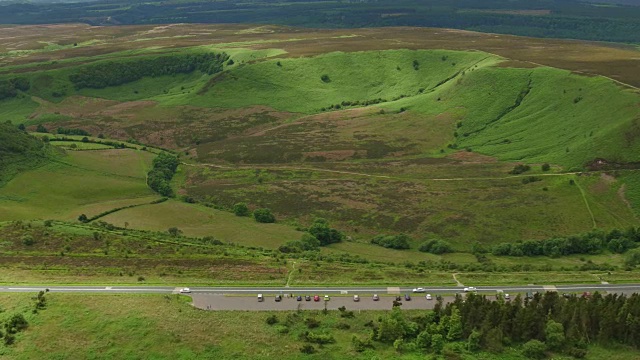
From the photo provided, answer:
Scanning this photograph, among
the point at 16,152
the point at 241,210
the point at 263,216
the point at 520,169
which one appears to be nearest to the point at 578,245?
the point at 520,169

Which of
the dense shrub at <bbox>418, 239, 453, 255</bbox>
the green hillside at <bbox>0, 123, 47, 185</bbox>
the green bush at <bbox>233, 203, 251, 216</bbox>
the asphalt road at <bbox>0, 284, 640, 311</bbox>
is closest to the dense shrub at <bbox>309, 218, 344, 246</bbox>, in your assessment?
the dense shrub at <bbox>418, 239, 453, 255</bbox>

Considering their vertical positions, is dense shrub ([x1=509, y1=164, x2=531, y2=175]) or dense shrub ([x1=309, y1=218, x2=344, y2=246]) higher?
dense shrub ([x1=509, y1=164, x2=531, y2=175])

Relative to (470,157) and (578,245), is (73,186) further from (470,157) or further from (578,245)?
(578,245)

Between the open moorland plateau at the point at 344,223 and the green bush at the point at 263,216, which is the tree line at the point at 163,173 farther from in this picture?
the green bush at the point at 263,216

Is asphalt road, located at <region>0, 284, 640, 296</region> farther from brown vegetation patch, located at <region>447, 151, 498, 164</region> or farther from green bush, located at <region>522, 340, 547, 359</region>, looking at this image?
brown vegetation patch, located at <region>447, 151, 498, 164</region>

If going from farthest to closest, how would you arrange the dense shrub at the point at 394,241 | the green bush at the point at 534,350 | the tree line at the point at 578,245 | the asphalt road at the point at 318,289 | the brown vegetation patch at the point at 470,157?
the brown vegetation patch at the point at 470,157 < the dense shrub at the point at 394,241 < the tree line at the point at 578,245 < the asphalt road at the point at 318,289 < the green bush at the point at 534,350

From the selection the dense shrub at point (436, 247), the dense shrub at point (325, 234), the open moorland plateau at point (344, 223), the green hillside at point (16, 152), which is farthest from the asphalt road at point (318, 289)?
the green hillside at point (16, 152)

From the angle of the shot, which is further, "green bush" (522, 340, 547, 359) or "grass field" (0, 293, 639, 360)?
"grass field" (0, 293, 639, 360)

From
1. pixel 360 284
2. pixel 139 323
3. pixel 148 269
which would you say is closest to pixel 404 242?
pixel 360 284

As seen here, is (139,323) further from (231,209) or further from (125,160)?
(125,160)
